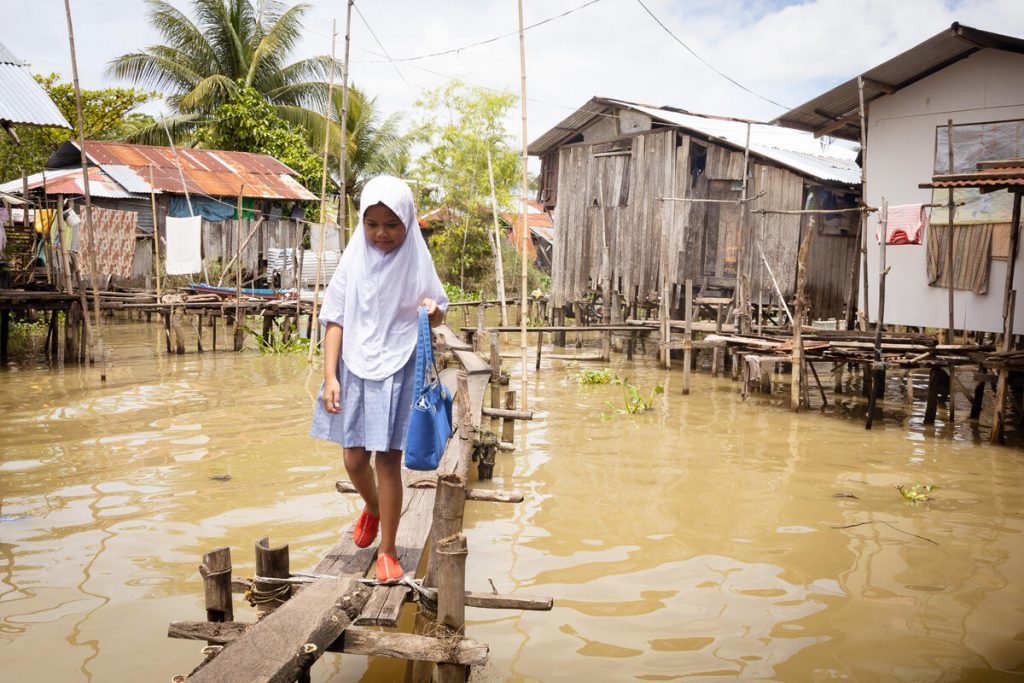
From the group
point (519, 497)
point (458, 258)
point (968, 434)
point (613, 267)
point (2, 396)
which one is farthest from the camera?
point (458, 258)

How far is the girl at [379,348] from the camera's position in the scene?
3.46 m

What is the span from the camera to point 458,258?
92.9 ft

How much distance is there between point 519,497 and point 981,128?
11301mm

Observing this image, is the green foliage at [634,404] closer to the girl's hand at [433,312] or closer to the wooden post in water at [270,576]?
the girl's hand at [433,312]

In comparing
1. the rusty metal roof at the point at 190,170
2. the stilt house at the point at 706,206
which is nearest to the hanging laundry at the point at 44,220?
the rusty metal roof at the point at 190,170

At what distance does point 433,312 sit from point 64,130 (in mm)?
22795

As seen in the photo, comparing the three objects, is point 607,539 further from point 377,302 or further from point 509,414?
point 377,302

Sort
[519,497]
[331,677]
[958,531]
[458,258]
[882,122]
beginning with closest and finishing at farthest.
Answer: [331,677] → [519,497] → [958,531] → [882,122] → [458,258]

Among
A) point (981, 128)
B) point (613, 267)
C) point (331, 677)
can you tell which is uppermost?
point (981, 128)

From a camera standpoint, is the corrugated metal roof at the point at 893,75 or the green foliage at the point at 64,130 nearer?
the corrugated metal roof at the point at 893,75

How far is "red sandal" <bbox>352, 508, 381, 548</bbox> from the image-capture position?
3822 mm

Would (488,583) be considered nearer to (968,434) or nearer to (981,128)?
(968,434)

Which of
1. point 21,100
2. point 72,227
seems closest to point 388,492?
point 21,100

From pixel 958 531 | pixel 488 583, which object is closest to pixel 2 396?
pixel 488 583
